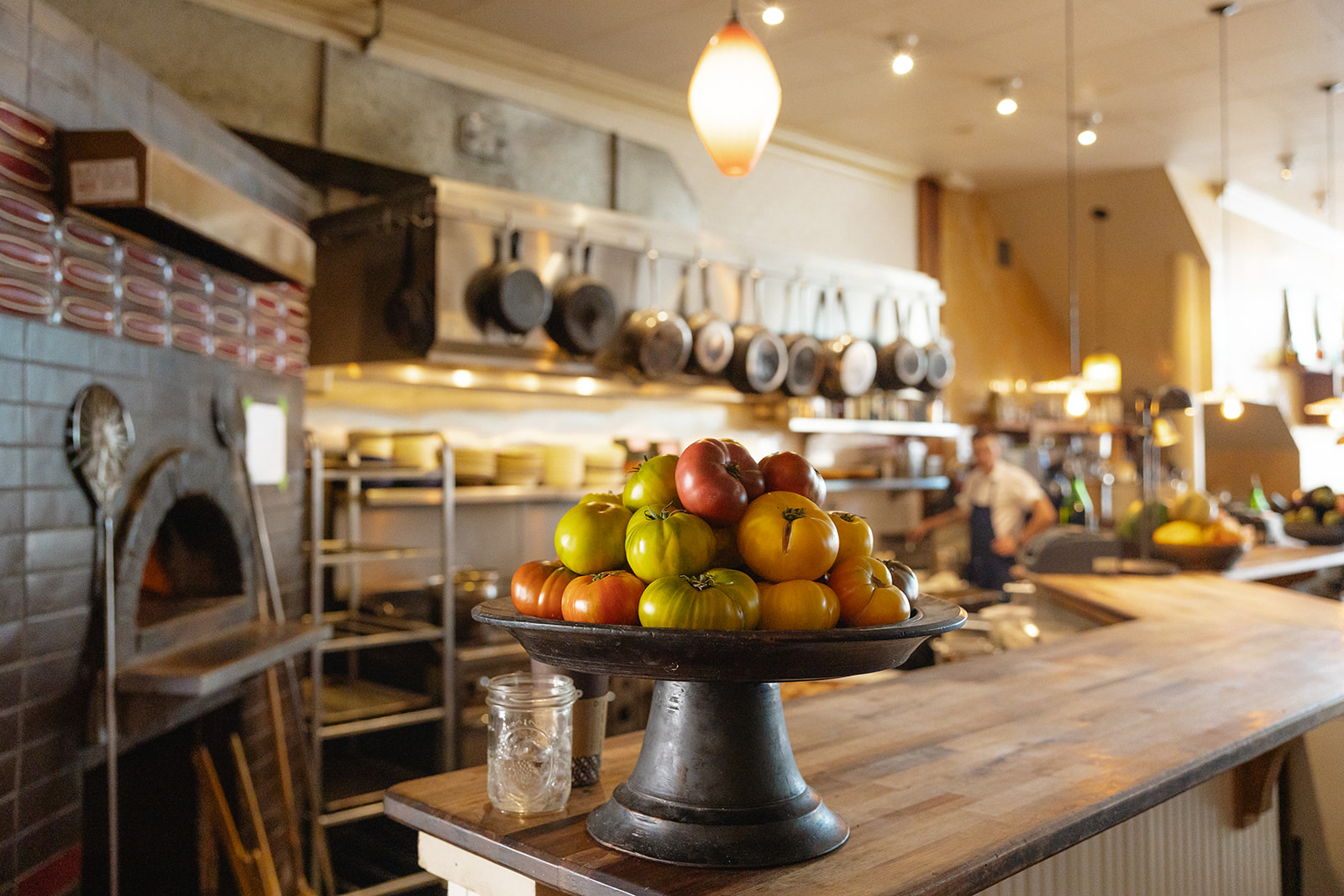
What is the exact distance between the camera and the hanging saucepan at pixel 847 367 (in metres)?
5.50

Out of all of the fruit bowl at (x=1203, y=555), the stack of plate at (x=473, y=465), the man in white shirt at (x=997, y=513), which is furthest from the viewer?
the man in white shirt at (x=997, y=513)

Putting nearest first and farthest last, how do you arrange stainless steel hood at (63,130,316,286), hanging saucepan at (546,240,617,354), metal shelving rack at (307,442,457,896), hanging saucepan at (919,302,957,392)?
stainless steel hood at (63,130,316,286), metal shelving rack at (307,442,457,896), hanging saucepan at (546,240,617,354), hanging saucepan at (919,302,957,392)

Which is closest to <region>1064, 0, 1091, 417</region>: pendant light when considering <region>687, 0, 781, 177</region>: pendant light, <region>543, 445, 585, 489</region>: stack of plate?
<region>543, 445, 585, 489</region>: stack of plate

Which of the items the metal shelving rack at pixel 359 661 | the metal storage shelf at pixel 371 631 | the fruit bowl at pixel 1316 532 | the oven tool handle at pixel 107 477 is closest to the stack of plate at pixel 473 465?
the metal shelving rack at pixel 359 661

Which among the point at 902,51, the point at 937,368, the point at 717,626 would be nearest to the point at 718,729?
the point at 717,626

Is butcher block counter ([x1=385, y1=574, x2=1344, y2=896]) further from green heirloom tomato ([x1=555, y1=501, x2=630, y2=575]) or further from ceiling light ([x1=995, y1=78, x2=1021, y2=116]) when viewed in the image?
ceiling light ([x1=995, y1=78, x2=1021, y2=116])

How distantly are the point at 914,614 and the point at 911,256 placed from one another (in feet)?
21.7

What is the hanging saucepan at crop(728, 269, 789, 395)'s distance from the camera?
503cm

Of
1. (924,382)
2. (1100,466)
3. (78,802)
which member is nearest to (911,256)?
(924,382)

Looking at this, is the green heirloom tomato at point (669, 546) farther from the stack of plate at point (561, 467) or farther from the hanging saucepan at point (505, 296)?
the stack of plate at point (561, 467)

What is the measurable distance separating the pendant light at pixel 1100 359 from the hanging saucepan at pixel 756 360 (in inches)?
81.5

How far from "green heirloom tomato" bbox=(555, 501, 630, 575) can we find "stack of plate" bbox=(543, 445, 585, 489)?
143 inches

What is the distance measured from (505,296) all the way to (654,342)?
0.79m

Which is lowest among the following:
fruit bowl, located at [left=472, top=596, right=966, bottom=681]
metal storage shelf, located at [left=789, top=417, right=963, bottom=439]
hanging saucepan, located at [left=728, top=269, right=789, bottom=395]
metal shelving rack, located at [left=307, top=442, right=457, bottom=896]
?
metal shelving rack, located at [left=307, top=442, right=457, bottom=896]
